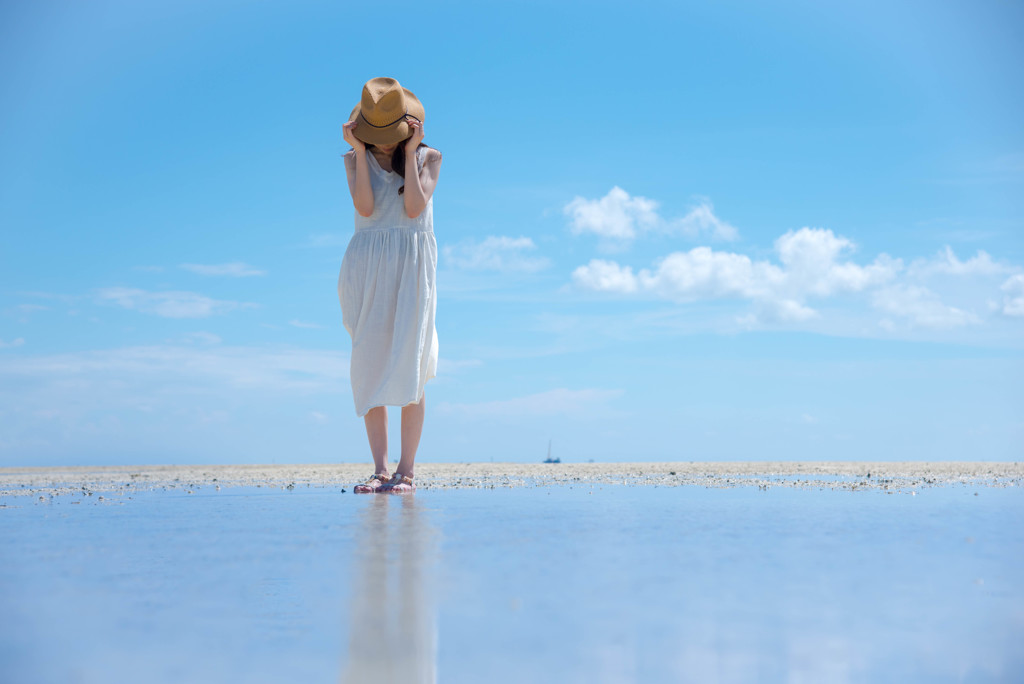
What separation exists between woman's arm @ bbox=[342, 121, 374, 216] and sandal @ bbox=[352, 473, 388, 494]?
1.59m

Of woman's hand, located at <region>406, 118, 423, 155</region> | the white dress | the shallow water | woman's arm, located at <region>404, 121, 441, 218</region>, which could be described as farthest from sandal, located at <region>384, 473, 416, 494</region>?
woman's hand, located at <region>406, 118, 423, 155</region>

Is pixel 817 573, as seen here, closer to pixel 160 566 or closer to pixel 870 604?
pixel 870 604

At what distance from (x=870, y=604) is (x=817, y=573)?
12.1 inches

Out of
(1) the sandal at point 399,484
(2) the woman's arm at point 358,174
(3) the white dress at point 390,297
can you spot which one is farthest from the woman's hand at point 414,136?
(1) the sandal at point 399,484

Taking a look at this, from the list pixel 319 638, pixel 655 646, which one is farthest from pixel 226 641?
pixel 655 646

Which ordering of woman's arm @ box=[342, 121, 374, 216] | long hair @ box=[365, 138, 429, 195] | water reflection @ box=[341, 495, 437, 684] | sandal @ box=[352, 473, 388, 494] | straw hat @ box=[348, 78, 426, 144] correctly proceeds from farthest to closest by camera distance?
long hair @ box=[365, 138, 429, 195], woman's arm @ box=[342, 121, 374, 216], straw hat @ box=[348, 78, 426, 144], sandal @ box=[352, 473, 388, 494], water reflection @ box=[341, 495, 437, 684]

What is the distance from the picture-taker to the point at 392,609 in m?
1.60

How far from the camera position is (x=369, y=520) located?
9.68 ft

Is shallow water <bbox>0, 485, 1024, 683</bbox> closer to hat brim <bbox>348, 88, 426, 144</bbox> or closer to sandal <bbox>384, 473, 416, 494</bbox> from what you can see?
sandal <bbox>384, 473, 416, 494</bbox>

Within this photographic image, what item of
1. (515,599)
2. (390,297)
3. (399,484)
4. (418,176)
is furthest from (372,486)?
(515,599)

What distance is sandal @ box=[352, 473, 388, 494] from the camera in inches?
174

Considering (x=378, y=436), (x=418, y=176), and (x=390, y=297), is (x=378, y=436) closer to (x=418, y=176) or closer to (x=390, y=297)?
(x=390, y=297)

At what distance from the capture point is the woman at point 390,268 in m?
4.80

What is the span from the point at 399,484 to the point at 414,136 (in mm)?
2037
